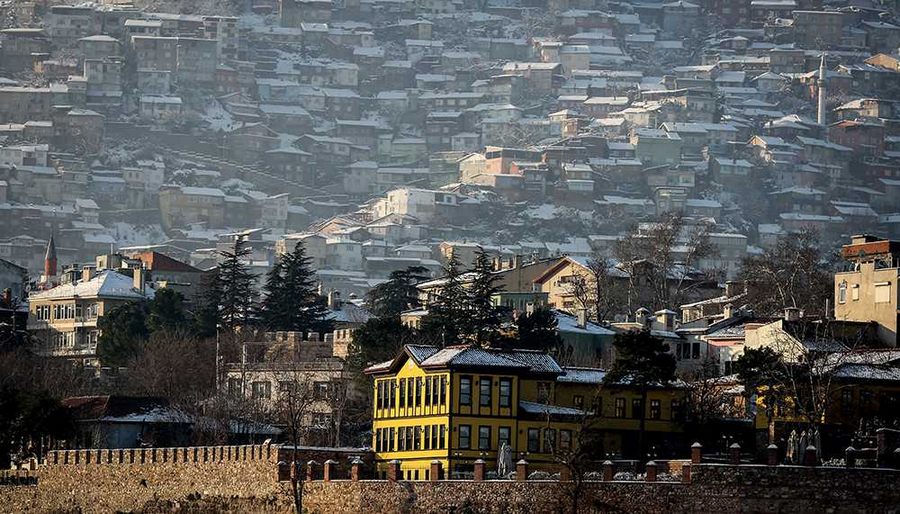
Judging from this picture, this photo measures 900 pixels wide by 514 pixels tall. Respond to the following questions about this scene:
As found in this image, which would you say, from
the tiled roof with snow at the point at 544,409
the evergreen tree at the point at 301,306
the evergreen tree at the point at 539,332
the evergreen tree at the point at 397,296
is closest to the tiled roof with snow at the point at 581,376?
the tiled roof with snow at the point at 544,409

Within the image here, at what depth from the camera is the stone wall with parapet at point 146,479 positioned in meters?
59.7

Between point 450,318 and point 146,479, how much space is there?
1981 centimetres

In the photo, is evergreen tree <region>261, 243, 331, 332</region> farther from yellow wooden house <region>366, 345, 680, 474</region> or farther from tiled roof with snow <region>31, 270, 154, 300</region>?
yellow wooden house <region>366, 345, 680, 474</region>

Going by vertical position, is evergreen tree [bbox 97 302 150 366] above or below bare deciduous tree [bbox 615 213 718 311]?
below

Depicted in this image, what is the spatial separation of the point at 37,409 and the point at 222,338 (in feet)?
81.6

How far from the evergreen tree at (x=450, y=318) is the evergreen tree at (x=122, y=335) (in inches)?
569

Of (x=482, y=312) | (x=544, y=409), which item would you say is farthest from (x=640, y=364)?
(x=482, y=312)

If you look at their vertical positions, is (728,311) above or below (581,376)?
above

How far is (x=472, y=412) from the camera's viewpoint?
197 feet

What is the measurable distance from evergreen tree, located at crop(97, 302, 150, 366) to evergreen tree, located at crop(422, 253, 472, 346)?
1445cm

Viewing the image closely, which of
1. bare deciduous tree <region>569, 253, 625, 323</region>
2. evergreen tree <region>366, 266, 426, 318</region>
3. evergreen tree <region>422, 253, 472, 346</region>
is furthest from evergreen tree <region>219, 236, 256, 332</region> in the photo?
evergreen tree <region>422, 253, 472, 346</region>

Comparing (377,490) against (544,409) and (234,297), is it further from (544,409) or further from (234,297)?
(234,297)

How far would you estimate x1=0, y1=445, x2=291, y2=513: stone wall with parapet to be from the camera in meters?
59.7

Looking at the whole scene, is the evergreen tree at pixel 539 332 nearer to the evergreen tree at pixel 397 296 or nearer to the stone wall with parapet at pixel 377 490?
the stone wall with parapet at pixel 377 490
